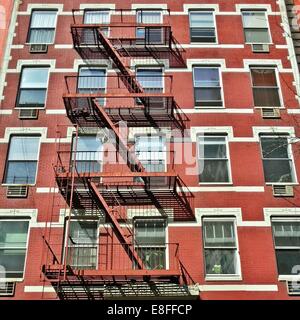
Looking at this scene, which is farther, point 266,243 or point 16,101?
point 16,101

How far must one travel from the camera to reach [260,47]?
18922mm

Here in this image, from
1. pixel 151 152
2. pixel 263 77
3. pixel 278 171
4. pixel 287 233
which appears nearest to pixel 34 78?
pixel 151 152

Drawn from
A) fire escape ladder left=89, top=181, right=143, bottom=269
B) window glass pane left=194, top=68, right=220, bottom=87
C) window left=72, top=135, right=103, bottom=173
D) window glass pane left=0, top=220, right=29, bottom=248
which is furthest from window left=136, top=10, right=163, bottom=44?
window glass pane left=0, top=220, right=29, bottom=248

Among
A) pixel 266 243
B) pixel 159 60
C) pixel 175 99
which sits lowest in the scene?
pixel 266 243

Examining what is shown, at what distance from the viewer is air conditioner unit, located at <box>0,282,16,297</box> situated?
1417cm

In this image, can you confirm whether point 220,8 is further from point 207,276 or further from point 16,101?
point 207,276

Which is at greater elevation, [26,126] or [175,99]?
[175,99]

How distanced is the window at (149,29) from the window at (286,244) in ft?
29.7

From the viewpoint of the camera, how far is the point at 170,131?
671 inches

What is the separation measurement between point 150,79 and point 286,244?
818 centimetres

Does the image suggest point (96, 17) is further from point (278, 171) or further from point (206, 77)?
point (278, 171)
